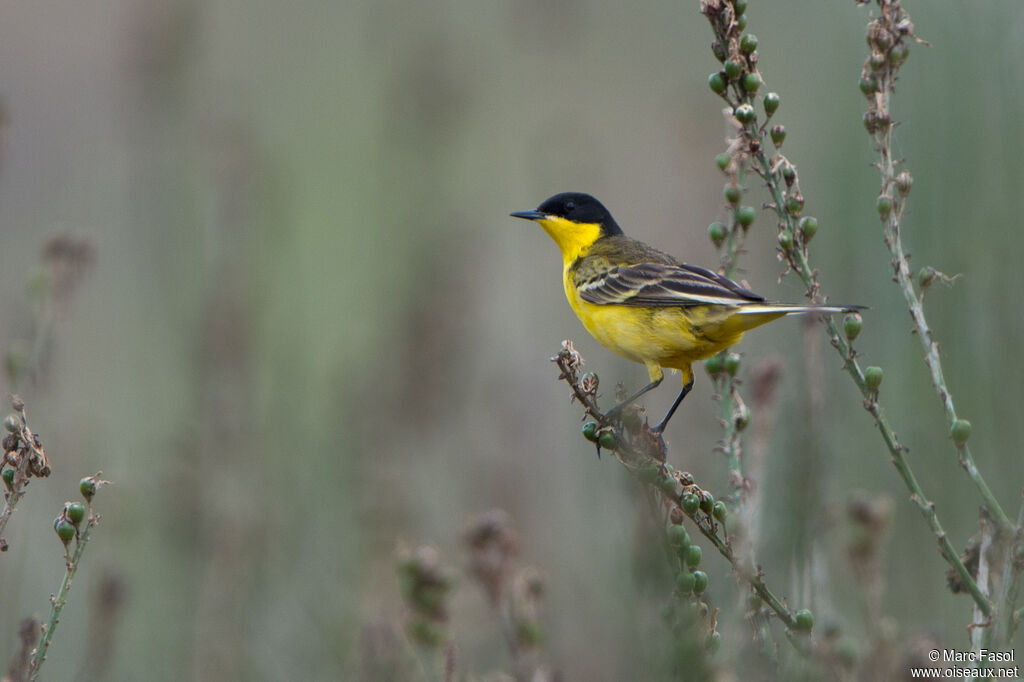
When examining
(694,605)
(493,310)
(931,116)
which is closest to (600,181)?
(493,310)

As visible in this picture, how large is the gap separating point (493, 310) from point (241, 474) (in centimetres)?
304

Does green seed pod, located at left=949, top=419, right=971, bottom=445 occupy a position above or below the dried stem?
below

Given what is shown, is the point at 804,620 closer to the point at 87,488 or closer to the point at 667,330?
the point at 87,488

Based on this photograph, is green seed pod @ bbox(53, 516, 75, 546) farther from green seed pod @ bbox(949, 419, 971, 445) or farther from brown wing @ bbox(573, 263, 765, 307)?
brown wing @ bbox(573, 263, 765, 307)

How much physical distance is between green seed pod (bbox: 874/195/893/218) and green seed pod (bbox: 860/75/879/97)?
0.31 m

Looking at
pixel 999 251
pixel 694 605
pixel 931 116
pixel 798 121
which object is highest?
pixel 798 121

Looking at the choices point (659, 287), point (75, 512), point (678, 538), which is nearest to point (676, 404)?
point (659, 287)

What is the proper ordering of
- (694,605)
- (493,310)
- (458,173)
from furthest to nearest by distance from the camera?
(493,310)
(458,173)
(694,605)

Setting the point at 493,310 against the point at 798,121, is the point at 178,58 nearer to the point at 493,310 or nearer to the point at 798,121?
the point at 493,310

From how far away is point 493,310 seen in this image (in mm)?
7453

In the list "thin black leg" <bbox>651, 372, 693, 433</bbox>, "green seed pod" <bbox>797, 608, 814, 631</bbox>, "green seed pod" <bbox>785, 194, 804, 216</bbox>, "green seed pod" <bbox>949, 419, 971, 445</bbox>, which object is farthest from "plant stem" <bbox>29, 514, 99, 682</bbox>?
"thin black leg" <bbox>651, 372, 693, 433</bbox>

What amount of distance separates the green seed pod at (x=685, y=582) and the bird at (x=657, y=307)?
0.98m

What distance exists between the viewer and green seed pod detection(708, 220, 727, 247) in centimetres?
345

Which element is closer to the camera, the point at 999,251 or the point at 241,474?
the point at 999,251
